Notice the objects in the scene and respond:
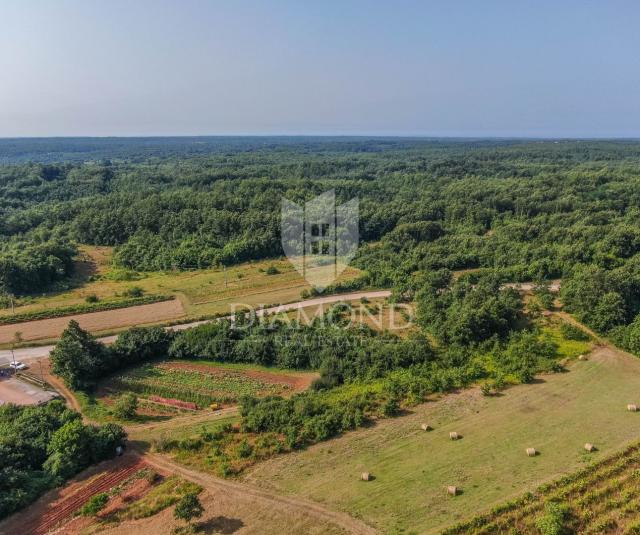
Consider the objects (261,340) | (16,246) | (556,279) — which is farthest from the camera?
(16,246)

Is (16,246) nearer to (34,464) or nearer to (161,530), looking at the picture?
Answer: (34,464)

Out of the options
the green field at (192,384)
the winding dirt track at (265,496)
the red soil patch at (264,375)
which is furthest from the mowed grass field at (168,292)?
the winding dirt track at (265,496)

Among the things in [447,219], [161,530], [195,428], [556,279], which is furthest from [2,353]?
[447,219]

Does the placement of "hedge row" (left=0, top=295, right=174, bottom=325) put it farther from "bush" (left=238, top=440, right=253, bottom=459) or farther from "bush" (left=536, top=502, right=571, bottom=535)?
"bush" (left=536, top=502, right=571, bottom=535)

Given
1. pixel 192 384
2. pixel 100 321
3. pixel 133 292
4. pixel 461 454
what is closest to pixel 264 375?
pixel 192 384

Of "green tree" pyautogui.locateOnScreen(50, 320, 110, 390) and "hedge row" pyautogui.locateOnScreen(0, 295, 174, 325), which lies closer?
"green tree" pyautogui.locateOnScreen(50, 320, 110, 390)

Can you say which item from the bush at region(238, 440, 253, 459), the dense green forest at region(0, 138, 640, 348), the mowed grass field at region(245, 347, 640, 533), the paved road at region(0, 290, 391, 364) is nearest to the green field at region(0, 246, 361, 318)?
the paved road at region(0, 290, 391, 364)

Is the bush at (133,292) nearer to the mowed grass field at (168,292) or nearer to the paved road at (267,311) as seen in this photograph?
the mowed grass field at (168,292)
